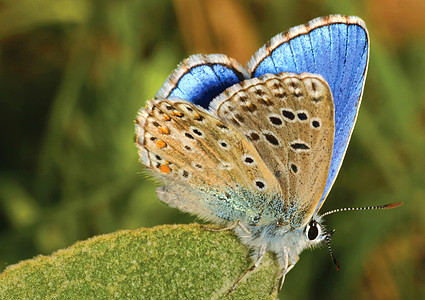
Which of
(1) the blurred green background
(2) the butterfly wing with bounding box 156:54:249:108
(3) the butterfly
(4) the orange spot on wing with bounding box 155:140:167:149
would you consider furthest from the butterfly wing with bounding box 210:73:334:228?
(1) the blurred green background

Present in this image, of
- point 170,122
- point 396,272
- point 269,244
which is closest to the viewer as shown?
point 269,244

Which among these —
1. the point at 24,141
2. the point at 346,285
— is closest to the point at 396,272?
the point at 346,285

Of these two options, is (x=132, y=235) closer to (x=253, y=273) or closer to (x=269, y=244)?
(x=253, y=273)

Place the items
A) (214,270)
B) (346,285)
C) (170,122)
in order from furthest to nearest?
(346,285)
(170,122)
(214,270)

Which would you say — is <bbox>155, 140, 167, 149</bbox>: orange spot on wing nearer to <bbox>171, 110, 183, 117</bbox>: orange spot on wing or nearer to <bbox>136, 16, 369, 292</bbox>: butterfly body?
<bbox>136, 16, 369, 292</bbox>: butterfly body

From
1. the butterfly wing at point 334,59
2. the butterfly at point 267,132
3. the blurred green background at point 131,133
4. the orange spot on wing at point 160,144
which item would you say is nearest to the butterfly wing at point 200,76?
the butterfly at point 267,132

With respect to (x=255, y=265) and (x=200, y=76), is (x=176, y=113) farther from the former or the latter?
(x=255, y=265)

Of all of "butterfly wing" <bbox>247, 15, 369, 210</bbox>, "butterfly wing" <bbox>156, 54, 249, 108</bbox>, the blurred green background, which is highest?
"butterfly wing" <bbox>247, 15, 369, 210</bbox>
